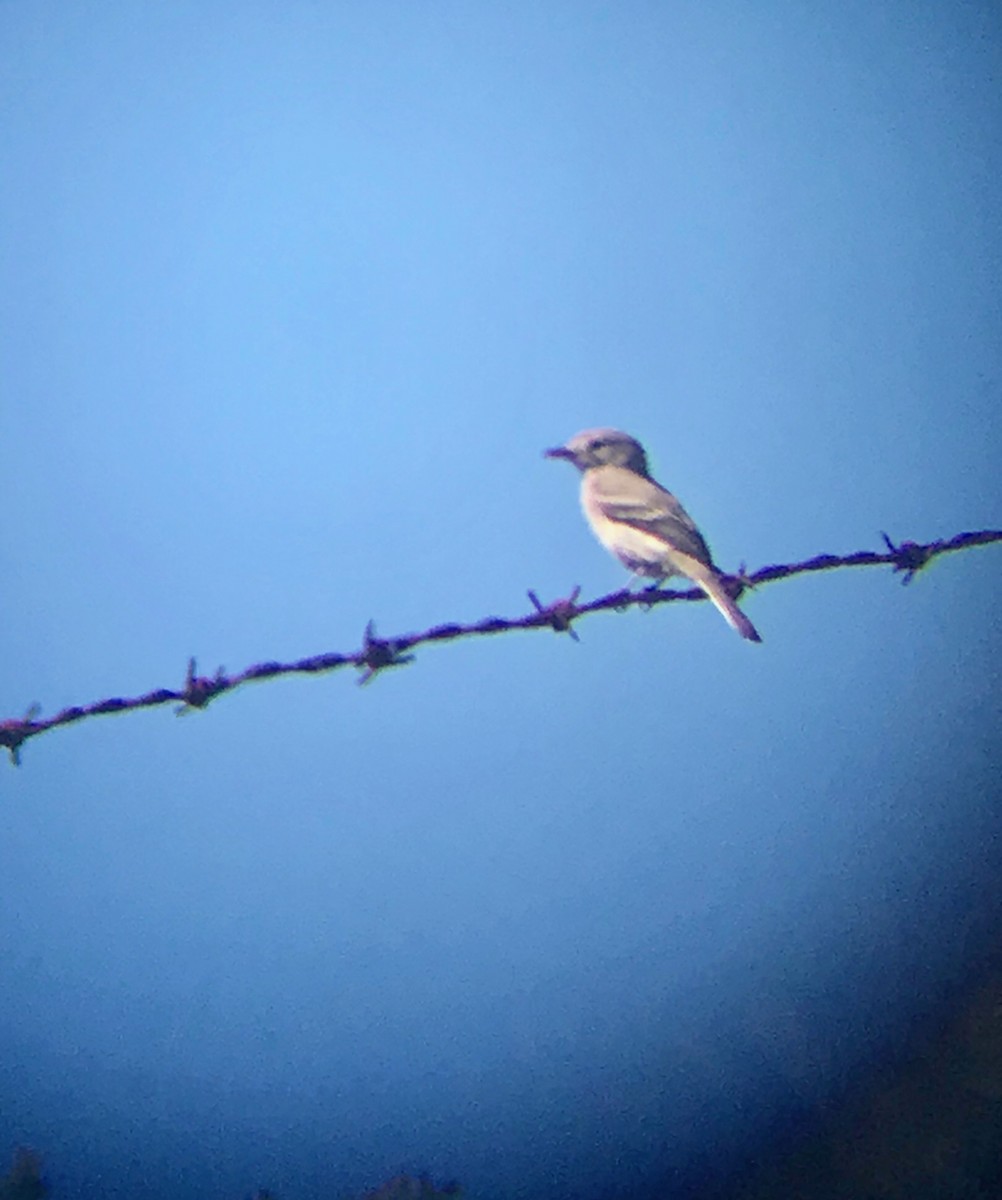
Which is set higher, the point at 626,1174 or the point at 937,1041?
the point at 937,1041

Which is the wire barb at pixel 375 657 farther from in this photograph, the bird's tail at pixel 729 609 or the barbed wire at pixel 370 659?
the bird's tail at pixel 729 609

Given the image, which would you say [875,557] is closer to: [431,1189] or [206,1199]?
[431,1189]

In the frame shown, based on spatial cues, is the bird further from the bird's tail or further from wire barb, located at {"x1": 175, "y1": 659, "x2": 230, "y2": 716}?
wire barb, located at {"x1": 175, "y1": 659, "x2": 230, "y2": 716}

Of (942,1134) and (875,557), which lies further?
(942,1134)

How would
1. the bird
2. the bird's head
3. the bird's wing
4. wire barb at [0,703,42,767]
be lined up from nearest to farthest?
wire barb at [0,703,42,767] < the bird < the bird's wing < the bird's head

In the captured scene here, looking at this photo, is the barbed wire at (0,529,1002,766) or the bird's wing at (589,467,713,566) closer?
the barbed wire at (0,529,1002,766)

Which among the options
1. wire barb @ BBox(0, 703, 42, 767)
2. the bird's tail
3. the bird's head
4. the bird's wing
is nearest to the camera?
wire barb @ BBox(0, 703, 42, 767)

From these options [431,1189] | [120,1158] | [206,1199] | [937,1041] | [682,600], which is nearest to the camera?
[682,600]

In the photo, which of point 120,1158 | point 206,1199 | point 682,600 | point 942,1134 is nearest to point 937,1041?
point 942,1134

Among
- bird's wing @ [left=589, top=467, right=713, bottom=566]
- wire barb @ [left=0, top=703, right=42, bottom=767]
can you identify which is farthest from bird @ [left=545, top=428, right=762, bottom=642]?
wire barb @ [left=0, top=703, right=42, bottom=767]
